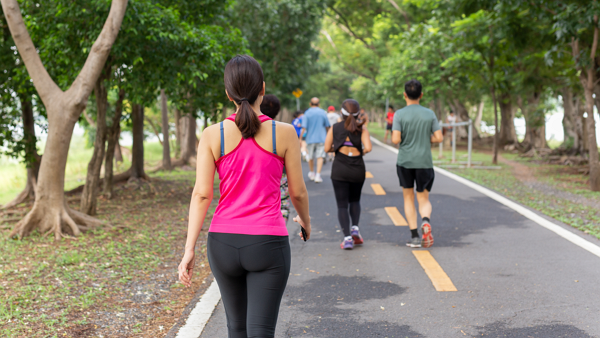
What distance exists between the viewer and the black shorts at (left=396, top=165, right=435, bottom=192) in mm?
6645

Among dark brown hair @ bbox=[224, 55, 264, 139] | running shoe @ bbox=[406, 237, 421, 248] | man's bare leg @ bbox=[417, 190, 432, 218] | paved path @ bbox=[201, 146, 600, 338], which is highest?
dark brown hair @ bbox=[224, 55, 264, 139]

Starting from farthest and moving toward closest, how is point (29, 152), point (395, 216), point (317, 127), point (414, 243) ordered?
point (317, 127) → point (29, 152) → point (395, 216) → point (414, 243)

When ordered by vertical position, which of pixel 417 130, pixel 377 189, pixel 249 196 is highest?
pixel 417 130

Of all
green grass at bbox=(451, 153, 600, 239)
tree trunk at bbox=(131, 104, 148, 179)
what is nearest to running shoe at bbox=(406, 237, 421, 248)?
green grass at bbox=(451, 153, 600, 239)

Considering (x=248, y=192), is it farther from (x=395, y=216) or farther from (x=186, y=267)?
(x=395, y=216)

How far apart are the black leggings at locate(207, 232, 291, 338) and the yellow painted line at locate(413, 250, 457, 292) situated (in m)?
2.96

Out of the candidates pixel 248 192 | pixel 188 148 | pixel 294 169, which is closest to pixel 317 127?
pixel 188 148

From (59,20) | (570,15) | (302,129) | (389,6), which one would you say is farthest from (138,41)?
(389,6)

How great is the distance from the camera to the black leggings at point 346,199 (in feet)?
21.9

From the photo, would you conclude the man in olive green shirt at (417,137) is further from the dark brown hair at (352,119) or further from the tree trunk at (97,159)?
the tree trunk at (97,159)

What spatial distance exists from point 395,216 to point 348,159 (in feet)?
8.42

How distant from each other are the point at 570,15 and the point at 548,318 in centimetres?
850

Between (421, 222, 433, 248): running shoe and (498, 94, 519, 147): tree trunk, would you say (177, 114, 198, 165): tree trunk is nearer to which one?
(421, 222, 433, 248): running shoe

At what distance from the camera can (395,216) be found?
8.92 meters
